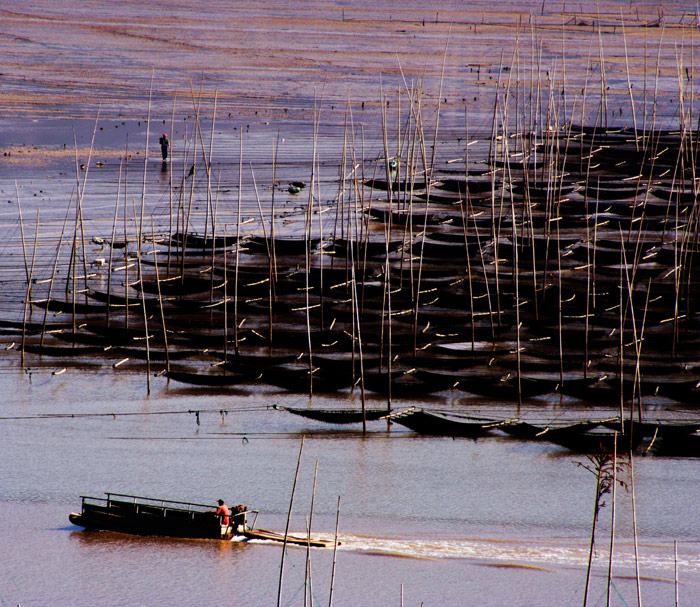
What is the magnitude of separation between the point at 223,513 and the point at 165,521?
2.48 feet

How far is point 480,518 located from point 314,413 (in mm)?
3651

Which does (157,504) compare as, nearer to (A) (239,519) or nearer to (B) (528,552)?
(A) (239,519)

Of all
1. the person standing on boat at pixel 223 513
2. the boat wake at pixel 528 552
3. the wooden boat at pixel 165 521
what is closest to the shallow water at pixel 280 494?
the boat wake at pixel 528 552

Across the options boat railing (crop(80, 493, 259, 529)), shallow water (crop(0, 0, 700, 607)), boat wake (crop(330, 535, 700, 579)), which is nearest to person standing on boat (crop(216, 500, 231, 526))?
boat railing (crop(80, 493, 259, 529))

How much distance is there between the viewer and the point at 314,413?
1714 centimetres

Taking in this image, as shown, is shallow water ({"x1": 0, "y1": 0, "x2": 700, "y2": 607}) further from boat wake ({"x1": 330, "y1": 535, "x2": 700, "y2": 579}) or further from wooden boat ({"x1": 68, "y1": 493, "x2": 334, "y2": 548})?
wooden boat ({"x1": 68, "y1": 493, "x2": 334, "y2": 548})

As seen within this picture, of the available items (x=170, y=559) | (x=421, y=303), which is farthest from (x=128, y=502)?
(x=421, y=303)

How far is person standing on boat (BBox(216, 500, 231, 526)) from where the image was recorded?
44.7 ft

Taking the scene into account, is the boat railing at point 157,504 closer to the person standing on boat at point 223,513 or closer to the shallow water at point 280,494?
the person standing on boat at point 223,513

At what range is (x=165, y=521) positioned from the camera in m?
13.7

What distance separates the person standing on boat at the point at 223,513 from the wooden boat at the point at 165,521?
0.08ft

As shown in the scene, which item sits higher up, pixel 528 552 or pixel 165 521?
pixel 165 521

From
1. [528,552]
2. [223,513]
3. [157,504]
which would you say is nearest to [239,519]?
[223,513]

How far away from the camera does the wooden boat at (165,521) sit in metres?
13.6
